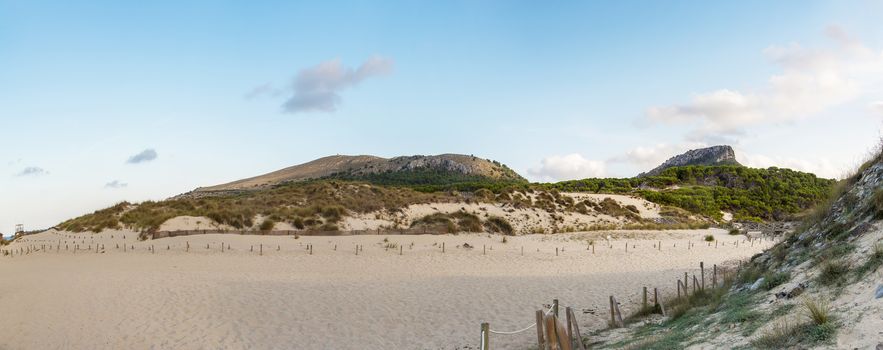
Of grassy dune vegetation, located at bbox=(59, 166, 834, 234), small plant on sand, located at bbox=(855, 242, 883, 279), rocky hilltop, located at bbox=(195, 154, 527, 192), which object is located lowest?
small plant on sand, located at bbox=(855, 242, 883, 279)

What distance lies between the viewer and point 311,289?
21453 mm

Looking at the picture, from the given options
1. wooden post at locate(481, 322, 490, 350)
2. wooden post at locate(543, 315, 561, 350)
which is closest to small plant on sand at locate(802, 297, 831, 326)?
wooden post at locate(543, 315, 561, 350)

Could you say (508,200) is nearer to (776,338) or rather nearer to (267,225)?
(267,225)

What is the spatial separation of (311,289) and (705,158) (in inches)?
3683

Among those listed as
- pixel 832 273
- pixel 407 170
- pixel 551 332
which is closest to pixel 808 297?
pixel 832 273

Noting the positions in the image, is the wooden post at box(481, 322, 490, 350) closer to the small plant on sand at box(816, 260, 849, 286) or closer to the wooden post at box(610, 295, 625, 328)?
the small plant on sand at box(816, 260, 849, 286)

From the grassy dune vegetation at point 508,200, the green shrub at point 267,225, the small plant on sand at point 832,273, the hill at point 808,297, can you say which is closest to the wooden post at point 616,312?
the hill at point 808,297

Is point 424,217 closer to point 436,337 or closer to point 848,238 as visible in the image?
point 436,337

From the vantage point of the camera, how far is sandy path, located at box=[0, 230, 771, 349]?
15.4 meters

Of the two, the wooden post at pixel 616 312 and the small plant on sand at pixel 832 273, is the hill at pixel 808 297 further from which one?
the wooden post at pixel 616 312

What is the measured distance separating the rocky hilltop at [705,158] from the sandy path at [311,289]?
66.8m

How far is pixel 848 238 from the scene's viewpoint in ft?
30.4

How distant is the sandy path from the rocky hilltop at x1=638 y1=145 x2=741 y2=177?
66804 millimetres

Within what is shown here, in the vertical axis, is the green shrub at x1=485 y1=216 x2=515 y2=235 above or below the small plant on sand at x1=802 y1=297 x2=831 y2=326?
above
